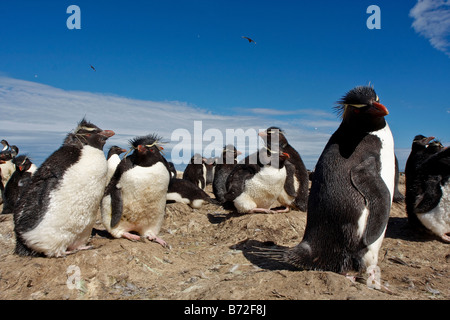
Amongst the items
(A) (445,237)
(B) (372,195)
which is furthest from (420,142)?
(B) (372,195)

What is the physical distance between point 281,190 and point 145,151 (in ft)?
10.1

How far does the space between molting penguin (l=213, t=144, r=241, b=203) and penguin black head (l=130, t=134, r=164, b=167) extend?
4036mm

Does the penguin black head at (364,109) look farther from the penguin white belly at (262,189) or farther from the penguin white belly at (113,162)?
the penguin white belly at (113,162)

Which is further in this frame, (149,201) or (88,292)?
(149,201)

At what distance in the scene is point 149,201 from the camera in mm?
5617

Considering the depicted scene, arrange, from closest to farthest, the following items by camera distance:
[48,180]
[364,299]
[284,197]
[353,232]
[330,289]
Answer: [364,299] → [330,289] → [353,232] → [48,180] → [284,197]

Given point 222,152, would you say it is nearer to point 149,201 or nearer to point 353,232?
point 149,201

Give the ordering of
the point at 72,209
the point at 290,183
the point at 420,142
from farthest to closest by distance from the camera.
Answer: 1. the point at 290,183
2. the point at 420,142
3. the point at 72,209

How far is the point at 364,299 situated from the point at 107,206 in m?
3.95

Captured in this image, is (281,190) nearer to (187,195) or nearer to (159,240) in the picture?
(159,240)

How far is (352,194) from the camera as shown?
3561 millimetres

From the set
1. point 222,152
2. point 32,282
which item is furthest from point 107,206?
point 222,152

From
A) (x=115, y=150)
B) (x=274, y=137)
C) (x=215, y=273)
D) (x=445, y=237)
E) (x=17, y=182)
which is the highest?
(x=274, y=137)
